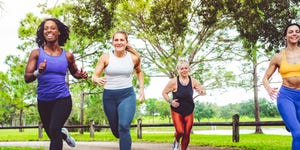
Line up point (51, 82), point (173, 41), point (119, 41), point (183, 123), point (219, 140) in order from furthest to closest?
point (173, 41) < point (219, 140) < point (183, 123) < point (119, 41) < point (51, 82)

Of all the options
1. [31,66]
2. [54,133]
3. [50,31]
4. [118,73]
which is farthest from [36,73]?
[118,73]

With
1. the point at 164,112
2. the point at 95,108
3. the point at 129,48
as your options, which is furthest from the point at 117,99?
the point at 164,112

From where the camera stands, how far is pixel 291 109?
5.74m

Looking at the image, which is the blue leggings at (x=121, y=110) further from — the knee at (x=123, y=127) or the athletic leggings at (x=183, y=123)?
the athletic leggings at (x=183, y=123)

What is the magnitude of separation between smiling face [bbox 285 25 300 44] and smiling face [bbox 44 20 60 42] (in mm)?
3170

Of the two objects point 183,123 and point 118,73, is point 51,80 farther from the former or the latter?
point 183,123

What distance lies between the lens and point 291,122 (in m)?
5.66

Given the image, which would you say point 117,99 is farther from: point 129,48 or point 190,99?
point 190,99

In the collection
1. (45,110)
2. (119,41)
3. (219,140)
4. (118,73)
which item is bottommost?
(219,140)

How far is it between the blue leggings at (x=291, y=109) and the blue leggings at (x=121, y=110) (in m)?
1.99

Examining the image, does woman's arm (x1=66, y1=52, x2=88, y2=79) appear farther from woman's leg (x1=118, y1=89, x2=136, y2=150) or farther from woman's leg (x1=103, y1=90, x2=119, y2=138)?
woman's leg (x1=118, y1=89, x2=136, y2=150)

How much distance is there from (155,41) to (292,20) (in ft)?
43.8

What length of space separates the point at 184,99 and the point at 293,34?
7.78ft

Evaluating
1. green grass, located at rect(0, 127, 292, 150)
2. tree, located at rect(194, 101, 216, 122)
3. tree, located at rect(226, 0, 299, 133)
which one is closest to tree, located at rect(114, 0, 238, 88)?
green grass, located at rect(0, 127, 292, 150)
